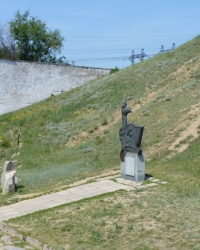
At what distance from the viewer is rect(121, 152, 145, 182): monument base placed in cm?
1129

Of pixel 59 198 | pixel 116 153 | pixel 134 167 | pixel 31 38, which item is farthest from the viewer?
pixel 31 38

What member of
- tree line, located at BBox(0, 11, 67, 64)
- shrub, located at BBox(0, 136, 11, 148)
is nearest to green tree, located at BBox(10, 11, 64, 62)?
tree line, located at BBox(0, 11, 67, 64)

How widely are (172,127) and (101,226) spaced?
8.72 m

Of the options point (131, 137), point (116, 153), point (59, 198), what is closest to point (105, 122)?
point (116, 153)

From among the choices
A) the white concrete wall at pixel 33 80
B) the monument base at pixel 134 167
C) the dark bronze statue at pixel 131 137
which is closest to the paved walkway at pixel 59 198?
the monument base at pixel 134 167

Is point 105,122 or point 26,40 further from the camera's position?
point 26,40

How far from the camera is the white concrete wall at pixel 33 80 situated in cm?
3281

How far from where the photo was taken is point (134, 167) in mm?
11375

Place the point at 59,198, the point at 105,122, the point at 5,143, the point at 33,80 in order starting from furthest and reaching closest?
the point at 33,80
the point at 5,143
the point at 105,122
the point at 59,198

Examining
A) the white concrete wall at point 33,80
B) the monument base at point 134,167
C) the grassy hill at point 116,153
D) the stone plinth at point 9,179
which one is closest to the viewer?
the grassy hill at point 116,153

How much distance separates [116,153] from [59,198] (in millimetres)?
5301

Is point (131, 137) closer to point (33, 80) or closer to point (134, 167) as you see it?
point (134, 167)

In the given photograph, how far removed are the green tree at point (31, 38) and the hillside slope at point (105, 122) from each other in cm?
1895

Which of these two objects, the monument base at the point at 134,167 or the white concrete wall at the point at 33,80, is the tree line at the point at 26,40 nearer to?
the white concrete wall at the point at 33,80
